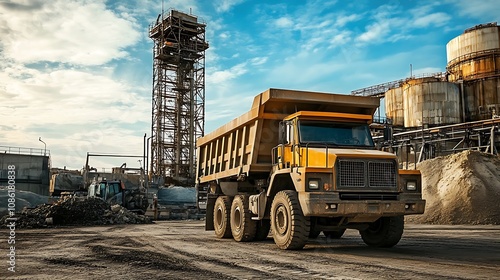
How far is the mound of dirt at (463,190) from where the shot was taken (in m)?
22.9

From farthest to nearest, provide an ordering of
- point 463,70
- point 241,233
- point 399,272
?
1. point 463,70
2. point 241,233
3. point 399,272

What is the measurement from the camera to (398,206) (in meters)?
10.1

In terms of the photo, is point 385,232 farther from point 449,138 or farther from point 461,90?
point 461,90

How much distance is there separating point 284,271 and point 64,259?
486cm

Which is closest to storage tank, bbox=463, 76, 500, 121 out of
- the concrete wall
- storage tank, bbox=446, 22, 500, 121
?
storage tank, bbox=446, 22, 500, 121

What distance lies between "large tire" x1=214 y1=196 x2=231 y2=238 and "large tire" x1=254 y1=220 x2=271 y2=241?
1.30m

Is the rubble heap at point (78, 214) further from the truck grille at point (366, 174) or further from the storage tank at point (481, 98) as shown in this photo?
the storage tank at point (481, 98)

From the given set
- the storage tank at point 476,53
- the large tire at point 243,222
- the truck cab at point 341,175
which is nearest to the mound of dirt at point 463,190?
the truck cab at point 341,175

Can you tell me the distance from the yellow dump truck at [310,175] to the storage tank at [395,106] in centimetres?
4037

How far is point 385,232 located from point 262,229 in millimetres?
3462

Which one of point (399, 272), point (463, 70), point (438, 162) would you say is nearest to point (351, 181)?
point (399, 272)

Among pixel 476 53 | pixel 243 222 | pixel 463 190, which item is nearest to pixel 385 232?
pixel 243 222

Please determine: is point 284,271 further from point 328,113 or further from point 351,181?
point 328,113

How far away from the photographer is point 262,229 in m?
13.2
